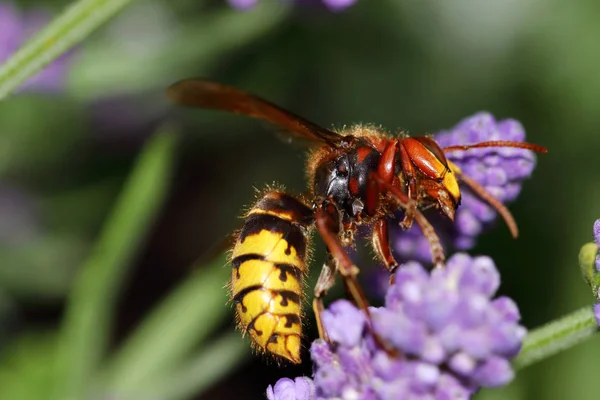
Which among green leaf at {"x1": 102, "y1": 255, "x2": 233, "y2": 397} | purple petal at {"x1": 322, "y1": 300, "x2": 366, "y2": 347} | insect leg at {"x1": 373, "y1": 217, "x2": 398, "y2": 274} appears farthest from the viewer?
green leaf at {"x1": 102, "y1": 255, "x2": 233, "y2": 397}

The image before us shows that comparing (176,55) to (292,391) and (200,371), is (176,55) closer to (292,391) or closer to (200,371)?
(200,371)

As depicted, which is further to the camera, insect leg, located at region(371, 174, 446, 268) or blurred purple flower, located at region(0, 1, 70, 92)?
blurred purple flower, located at region(0, 1, 70, 92)

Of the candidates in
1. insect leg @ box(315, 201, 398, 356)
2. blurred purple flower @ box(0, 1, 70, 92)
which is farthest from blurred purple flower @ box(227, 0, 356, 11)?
blurred purple flower @ box(0, 1, 70, 92)

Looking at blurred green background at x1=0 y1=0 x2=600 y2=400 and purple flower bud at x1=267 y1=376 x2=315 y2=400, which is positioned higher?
blurred green background at x1=0 y1=0 x2=600 y2=400

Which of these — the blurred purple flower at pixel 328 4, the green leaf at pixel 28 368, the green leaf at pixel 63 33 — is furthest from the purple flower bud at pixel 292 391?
the green leaf at pixel 28 368

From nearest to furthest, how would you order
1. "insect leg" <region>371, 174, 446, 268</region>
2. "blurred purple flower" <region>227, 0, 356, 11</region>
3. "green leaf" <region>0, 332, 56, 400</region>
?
"insect leg" <region>371, 174, 446, 268</region> < "blurred purple flower" <region>227, 0, 356, 11</region> < "green leaf" <region>0, 332, 56, 400</region>

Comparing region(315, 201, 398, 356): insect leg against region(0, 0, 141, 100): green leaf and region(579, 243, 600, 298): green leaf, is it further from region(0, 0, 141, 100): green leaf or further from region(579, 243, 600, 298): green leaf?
region(0, 0, 141, 100): green leaf
